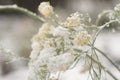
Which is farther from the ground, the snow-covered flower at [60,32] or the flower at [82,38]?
the snow-covered flower at [60,32]

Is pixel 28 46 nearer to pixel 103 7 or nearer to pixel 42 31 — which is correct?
pixel 103 7

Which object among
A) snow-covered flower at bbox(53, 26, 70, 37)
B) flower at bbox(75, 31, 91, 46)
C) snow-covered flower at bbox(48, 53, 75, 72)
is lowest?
snow-covered flower at bbox(48, 53, 75, 72)

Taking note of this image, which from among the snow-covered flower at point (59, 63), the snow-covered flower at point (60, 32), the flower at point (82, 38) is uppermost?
the snow-covered flower at point (60, 32)

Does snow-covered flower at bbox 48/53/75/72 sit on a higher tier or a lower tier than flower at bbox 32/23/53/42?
lower

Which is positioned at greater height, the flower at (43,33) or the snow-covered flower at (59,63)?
the flower at (43,33)

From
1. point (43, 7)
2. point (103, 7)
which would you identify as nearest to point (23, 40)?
point (103, 7)
